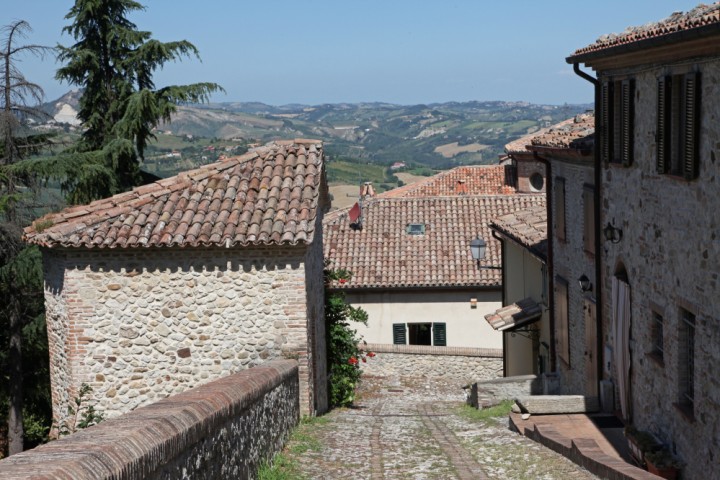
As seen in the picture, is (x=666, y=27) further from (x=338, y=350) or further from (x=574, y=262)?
(x=338, y=350)

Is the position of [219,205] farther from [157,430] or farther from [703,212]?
[157,430]

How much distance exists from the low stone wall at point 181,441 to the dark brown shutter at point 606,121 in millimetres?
6235

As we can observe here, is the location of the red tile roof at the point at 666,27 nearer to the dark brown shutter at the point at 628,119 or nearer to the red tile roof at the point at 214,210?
the dark brown shutter at the point at 628,119

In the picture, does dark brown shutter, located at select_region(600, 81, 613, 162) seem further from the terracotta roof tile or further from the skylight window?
the skylight window

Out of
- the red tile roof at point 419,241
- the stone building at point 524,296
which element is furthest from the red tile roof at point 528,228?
the red tile roof at point 419,241

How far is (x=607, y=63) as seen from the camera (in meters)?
13.7

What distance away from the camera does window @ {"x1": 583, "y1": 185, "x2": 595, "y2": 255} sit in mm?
15570

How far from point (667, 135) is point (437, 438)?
5.77 metres

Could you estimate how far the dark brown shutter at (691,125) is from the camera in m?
10.0

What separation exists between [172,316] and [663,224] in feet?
23.6

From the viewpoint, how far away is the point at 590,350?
16.2m

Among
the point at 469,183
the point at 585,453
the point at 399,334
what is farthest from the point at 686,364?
the point at 469,183

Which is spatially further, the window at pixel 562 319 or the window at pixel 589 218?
the window at pixel 562 319

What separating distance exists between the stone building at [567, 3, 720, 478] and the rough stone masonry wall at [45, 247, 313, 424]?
4.75m
